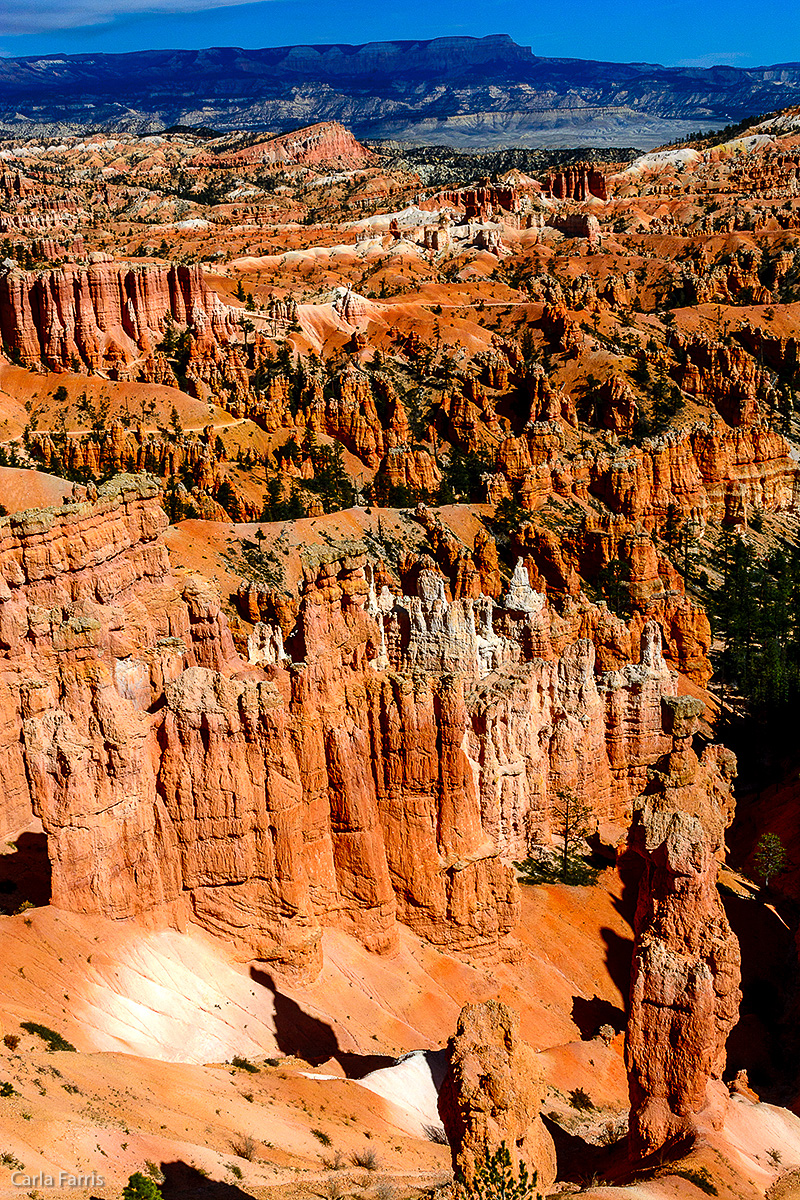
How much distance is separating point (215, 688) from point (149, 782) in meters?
2.57

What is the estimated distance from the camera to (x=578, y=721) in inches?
1588

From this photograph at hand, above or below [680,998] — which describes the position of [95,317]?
above

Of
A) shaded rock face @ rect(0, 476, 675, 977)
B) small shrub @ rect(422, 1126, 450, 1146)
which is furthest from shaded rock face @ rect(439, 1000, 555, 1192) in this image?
shaded rock face @ rect(0, 476, 675, 977)

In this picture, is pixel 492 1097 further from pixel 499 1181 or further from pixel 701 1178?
pixel 701 1178

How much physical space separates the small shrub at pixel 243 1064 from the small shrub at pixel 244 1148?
11.0ft

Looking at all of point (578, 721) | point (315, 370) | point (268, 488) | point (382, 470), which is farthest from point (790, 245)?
point (578, 721)

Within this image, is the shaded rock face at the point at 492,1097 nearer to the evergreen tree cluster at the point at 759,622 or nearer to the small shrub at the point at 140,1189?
the small shrub at the point at 140,1189

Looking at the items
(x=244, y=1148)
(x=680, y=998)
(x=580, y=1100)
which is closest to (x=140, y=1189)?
(x=244, y=1148)

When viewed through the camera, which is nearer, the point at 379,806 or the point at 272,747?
the point at 272,747

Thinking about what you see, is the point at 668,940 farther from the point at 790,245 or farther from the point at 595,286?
the point at 790,245

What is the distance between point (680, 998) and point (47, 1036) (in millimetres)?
11625

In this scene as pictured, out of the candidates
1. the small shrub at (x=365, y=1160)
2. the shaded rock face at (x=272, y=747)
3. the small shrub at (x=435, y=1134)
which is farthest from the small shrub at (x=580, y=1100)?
the small shrub at (x=365, y=1160)

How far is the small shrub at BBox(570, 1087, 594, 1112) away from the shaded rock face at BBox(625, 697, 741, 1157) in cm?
412

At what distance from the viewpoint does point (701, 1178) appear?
19.2 m
